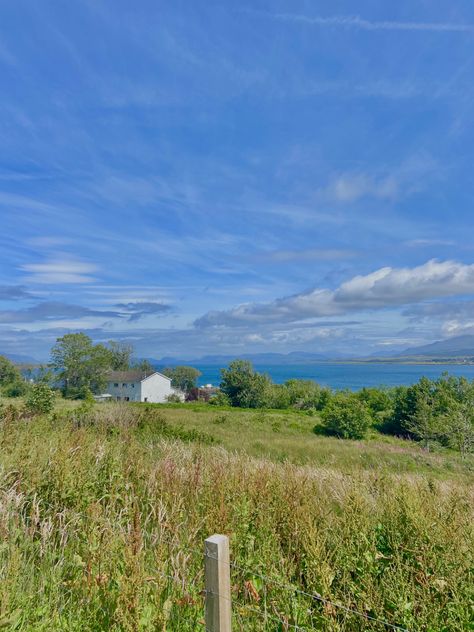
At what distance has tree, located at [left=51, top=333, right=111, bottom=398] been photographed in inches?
2552

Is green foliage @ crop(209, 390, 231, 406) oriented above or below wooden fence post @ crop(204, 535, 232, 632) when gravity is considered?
below

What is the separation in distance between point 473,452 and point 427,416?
7486 mm

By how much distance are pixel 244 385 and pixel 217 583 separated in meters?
56.4

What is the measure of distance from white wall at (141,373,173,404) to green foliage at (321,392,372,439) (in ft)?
137

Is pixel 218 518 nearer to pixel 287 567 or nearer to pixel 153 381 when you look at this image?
pixel 287 567

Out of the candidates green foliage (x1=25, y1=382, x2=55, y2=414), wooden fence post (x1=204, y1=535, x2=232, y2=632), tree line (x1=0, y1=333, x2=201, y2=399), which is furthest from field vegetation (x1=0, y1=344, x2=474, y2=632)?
tree line (x1=0, y1=333, x2=201, y2=399)

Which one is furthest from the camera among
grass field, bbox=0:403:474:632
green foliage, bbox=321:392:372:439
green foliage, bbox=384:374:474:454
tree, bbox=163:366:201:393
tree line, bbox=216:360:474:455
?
tree, bbox=163:366:201:393

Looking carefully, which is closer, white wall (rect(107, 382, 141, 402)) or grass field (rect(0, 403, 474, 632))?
grass field (rect(0, 403, 474, 632))

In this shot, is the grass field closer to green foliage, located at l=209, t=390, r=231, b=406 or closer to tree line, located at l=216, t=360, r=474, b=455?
tree line, located at l=216, t=360, r=474, b=455

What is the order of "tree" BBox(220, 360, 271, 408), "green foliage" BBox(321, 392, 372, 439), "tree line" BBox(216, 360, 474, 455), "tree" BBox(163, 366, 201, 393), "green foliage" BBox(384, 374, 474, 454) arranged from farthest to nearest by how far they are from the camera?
1. "tree" BBox(163, 366, 201, 393)
2. "tree" BBox(220, 360, 271, 408)
3. "tree line" BBox(216, 360, 474, 455)
4. "green foliage" BBox(321, 392, 372, 439)
5. "green foliage" BBox(384, 374, 474, 454)

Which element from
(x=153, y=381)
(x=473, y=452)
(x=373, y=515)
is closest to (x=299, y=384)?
(x=153, y=381)

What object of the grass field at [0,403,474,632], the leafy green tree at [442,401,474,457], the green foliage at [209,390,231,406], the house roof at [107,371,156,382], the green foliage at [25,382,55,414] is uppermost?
the house roof at [107,371,156,382]

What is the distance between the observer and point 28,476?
4.02 meters

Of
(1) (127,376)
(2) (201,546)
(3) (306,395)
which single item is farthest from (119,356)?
(2) (201,546)
